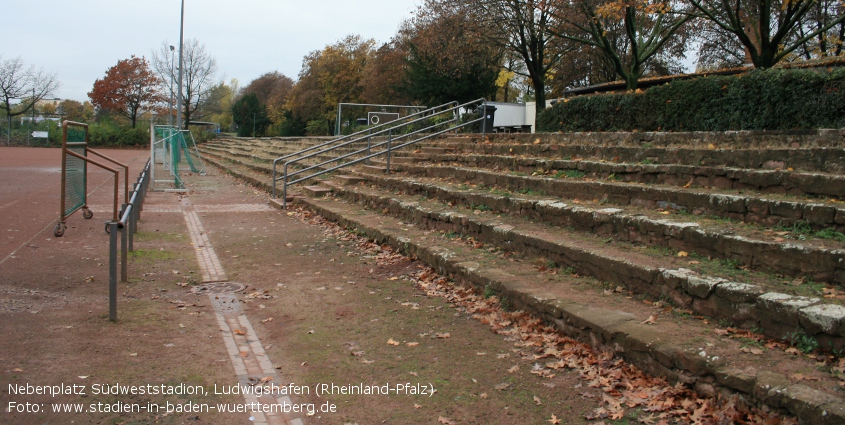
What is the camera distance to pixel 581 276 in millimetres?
5855

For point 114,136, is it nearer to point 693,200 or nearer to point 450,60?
point 450,60

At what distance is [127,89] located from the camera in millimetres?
61094

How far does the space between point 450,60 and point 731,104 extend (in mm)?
13702

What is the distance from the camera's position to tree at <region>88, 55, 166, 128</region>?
6074cm

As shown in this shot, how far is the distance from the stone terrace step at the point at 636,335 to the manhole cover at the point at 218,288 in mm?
2261

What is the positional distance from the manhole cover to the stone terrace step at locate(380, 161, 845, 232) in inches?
170

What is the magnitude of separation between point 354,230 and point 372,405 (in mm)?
6250

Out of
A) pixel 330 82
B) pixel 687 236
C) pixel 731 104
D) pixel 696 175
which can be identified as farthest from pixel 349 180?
pixel 330 82

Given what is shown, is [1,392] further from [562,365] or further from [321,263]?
[321,263]

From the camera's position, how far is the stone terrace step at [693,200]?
5.16 metres

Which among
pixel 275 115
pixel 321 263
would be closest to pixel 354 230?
pixel 321 263

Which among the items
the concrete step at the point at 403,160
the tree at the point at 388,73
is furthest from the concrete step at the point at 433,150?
the tree at the point at 388,73

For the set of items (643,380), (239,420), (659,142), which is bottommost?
(239,420)

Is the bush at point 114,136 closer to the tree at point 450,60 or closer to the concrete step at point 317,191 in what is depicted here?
the tree at point 450,60
